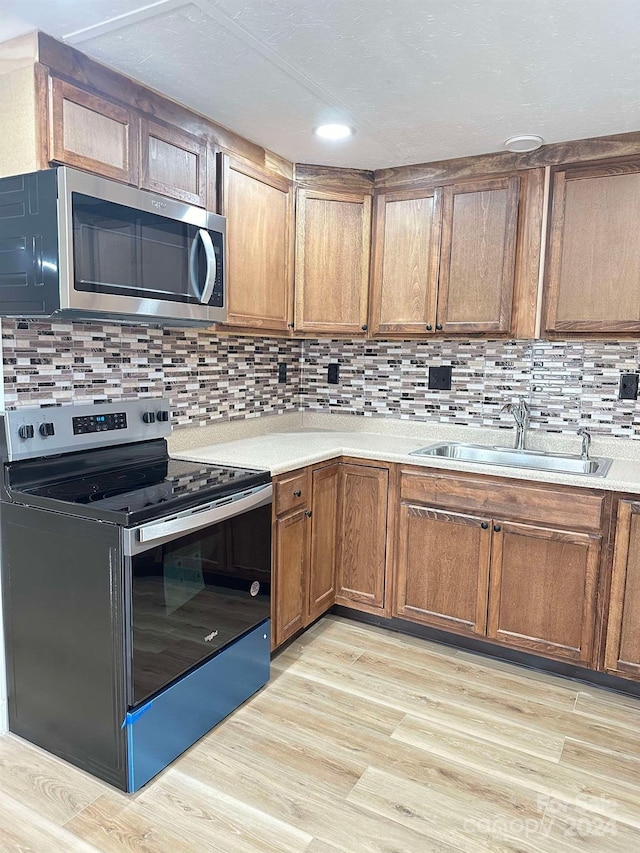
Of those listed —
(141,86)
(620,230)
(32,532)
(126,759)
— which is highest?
(141,86)

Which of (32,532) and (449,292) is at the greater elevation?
(449,292)

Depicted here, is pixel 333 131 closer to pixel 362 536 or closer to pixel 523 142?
pixel 523 142

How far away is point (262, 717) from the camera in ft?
7.06

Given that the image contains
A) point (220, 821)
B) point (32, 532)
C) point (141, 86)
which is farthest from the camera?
point (141, 86)

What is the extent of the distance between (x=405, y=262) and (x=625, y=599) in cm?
175

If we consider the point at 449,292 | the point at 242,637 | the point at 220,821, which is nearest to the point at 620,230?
the point at 449,292

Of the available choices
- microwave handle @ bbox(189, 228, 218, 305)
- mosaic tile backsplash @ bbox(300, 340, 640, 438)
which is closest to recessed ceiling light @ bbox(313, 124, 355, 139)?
microwave handle @ bbox(189, 228, 218, 305)

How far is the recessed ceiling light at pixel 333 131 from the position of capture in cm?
237

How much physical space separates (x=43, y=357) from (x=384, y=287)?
162 centimetres

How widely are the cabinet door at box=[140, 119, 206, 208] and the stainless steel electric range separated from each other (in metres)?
0.85

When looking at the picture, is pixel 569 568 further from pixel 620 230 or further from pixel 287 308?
pixel 287 308

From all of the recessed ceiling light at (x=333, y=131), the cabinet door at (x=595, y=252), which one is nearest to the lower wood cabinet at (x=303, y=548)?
the cabinet door at (x=595, y=252)

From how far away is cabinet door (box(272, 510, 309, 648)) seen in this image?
242 centimetres

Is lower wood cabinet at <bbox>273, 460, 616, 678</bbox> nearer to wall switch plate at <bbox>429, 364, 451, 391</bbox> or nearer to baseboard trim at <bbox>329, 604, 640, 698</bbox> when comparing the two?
baseboard trim at <bbox>329, 604, 640, 698</bbox>
